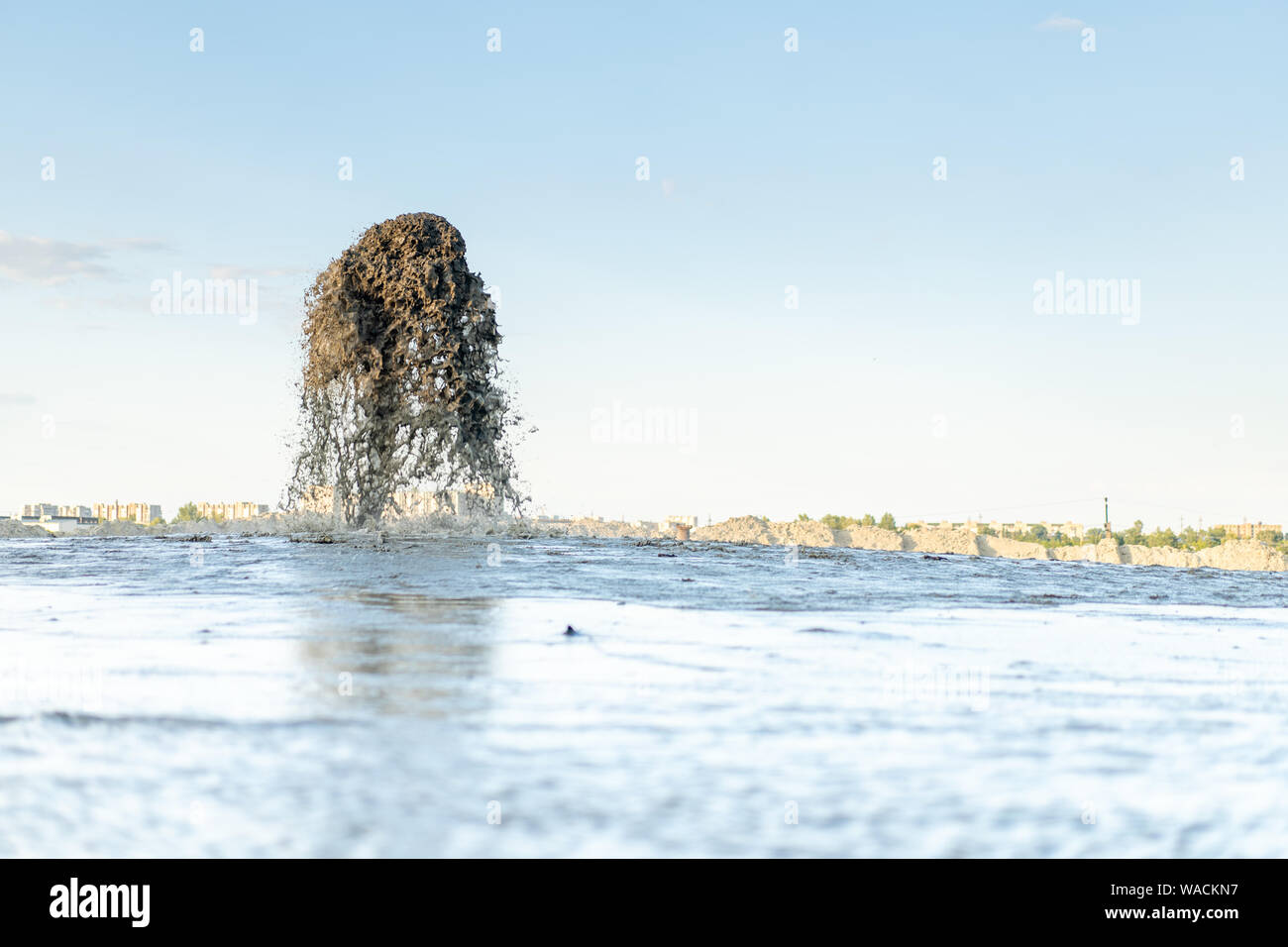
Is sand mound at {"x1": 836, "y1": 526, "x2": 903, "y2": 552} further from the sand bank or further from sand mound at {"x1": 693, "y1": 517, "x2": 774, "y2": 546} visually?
sand mound at {"x1": 693, "y1": 517, "x2": 774, "y2": 546}

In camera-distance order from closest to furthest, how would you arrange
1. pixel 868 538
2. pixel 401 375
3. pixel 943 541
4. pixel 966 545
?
pixel 401 375 < pixel 966 545 < pixel 868 538 < pixel 943 541

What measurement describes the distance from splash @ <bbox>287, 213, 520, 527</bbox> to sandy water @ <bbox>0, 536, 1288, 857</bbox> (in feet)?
44.6

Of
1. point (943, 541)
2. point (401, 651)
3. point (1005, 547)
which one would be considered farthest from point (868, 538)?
point (401, 651)

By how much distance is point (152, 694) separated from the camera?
312cm

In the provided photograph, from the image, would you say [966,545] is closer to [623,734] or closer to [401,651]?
[401,651]

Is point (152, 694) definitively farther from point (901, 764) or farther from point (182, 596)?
point (182, 596)

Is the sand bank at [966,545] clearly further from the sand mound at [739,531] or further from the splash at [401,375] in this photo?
the splash at [401,375]

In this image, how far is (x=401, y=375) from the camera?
64.3 ft

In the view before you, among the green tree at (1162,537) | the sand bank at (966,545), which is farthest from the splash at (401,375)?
the green tree at (1162,537)

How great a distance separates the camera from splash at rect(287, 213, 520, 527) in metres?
19.3

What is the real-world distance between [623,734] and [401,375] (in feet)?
58.8

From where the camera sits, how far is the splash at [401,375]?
63.5ft

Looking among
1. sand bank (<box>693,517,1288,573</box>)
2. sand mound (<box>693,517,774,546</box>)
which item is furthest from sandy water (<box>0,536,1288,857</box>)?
sand mound (<box>693,517,774,546</box>)
